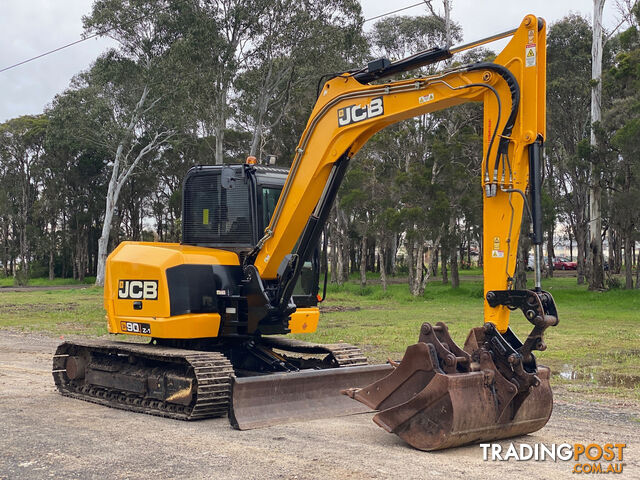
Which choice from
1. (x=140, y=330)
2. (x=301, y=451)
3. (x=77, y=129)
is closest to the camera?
(x=301, y=451)

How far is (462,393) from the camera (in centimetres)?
674

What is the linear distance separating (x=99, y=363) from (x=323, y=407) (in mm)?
3361

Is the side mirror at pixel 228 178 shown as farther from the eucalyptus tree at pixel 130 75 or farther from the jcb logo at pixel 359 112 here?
the eucalyptus tree at pixel 130 75

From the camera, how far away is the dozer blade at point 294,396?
320 inches

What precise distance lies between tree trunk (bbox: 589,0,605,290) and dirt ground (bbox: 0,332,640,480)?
88.6 feet

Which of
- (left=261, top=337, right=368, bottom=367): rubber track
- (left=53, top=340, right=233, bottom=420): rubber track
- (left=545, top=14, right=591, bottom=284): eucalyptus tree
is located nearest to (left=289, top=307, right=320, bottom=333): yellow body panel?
(left=261, top=337, right=368, bottom=367): rubber track

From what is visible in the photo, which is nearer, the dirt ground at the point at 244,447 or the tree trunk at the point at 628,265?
the dirt ground at the point at 244,447

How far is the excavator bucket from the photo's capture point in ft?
22.2

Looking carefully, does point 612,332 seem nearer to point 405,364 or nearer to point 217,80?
point 405,364

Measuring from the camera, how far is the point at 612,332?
767 inches

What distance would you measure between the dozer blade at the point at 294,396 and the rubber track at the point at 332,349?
550mm

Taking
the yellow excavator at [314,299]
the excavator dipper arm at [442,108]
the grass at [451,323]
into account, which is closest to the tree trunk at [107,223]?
the grass at [451,323]

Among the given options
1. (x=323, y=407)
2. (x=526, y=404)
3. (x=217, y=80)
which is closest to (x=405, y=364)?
(x=526, y=404)

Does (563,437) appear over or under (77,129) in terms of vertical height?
under
